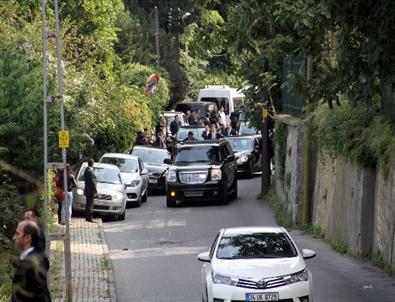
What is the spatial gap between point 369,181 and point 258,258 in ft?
24.5

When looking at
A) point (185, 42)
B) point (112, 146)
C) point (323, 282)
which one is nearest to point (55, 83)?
point (323, 282)

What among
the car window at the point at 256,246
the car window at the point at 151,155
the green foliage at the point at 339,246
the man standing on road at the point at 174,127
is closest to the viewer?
the car window at the point at 256,246

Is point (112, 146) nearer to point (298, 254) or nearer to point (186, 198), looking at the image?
point (186, 198)

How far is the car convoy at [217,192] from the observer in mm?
14039

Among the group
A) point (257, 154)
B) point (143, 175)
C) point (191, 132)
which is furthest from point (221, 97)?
point (143, 175)

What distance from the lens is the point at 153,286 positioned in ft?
60.1

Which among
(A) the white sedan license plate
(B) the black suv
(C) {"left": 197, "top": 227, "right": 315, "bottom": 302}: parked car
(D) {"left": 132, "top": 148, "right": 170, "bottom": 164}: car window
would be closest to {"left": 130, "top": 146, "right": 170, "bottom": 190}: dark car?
(D) {"left": 132, "top": 148, "right": 170, "bottom": 164}: car window

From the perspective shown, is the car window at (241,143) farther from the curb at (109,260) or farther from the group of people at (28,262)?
the group of people at (28,262)

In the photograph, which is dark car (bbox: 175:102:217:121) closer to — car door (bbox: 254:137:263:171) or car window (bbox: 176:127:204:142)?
car window (bbox: 176:127:204:142)

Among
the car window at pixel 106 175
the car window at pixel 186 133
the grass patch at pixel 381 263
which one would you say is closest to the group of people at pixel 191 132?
the car window at pixel 186 133

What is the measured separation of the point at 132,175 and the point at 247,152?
9.21m

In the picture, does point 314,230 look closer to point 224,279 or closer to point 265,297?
point 224,279

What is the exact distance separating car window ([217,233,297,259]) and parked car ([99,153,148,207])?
16.5 metres

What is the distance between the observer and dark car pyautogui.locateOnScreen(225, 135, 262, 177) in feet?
134
